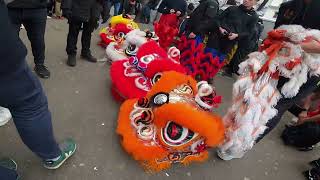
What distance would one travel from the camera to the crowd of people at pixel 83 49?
51.6 inches

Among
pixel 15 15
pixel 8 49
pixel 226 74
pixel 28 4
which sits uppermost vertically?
pixel 8 49

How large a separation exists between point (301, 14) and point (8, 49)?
266 cm

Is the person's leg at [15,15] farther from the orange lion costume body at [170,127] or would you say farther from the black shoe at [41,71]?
the orange lion costume body at [170,127]

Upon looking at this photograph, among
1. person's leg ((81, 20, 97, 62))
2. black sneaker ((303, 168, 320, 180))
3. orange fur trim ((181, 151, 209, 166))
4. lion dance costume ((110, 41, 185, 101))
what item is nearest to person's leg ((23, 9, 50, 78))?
person's leg ((81, 20, 97, 62))

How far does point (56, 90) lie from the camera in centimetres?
283

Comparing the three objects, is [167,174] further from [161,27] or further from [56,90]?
[161,27]

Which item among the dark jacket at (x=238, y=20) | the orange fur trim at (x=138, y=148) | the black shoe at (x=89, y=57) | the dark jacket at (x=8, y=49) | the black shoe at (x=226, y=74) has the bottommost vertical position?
the black shoe at (x=226, y=74)

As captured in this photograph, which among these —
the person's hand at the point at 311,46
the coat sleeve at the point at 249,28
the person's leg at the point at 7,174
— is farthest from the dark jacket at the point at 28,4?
the coat sleeve at the point at 249,28

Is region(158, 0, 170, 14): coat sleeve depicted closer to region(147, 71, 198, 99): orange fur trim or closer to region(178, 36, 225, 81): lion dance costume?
region(178, 36, 225, 81): lion dance costume

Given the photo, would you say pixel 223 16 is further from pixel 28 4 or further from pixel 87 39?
pixel 28 4

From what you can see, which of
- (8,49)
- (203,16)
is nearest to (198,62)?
(203,16)

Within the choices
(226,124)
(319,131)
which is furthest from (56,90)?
(319,131)

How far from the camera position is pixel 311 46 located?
6.23ft

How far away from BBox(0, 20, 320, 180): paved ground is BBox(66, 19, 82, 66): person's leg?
103mm
